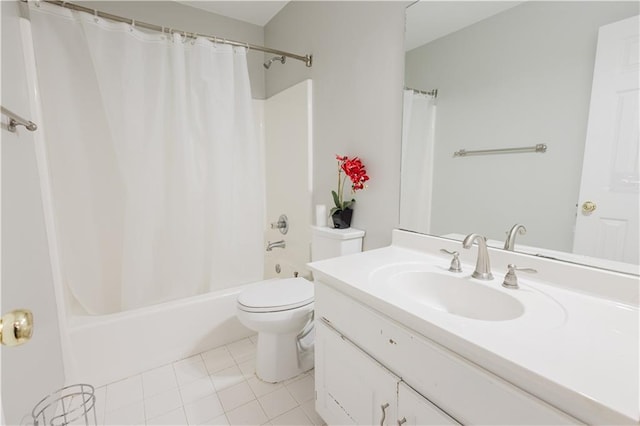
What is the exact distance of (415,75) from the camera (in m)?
1.33

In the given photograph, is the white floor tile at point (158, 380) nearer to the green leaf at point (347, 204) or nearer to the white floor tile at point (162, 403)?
the white floor tile at point (162, 403)

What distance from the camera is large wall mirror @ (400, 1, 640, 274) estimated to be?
819mm

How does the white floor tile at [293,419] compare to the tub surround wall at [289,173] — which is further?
the tub surround wall at [289,173]

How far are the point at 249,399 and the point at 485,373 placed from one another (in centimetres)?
122

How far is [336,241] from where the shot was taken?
1606 millimetres

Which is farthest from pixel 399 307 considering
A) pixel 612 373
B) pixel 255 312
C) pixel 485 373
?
pixel 255 312

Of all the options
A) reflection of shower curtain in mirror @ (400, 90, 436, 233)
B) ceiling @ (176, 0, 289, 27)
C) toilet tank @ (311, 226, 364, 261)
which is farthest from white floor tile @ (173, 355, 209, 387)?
ceiling @ (176, 0, 289, 27)

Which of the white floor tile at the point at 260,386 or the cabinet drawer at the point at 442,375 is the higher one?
the cabinet drawer at the point at 442,375

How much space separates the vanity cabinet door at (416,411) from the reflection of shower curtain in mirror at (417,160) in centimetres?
72

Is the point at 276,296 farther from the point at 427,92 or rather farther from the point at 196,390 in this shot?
the point at 427,92

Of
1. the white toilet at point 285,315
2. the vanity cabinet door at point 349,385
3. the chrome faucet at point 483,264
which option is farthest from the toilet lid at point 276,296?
the chrome faucet at point 483,264

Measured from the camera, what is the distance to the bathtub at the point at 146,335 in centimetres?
150

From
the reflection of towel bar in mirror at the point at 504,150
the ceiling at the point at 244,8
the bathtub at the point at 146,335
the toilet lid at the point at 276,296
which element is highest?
the ceiling at the point at 244,8

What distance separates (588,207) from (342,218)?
1050mm
